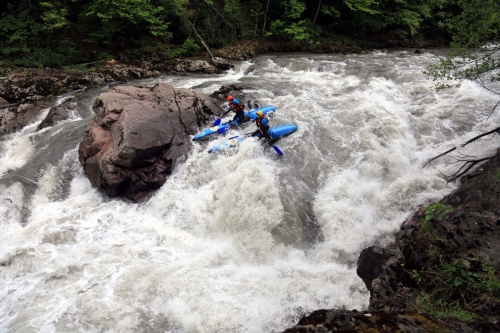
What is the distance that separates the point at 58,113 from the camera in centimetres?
1070

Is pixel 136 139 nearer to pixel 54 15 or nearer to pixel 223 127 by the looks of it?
pixel 223 127

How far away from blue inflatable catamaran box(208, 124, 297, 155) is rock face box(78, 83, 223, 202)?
37.9 inches

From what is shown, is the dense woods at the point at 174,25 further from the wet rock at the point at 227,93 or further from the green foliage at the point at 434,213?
the green foliage at the point at 434,213

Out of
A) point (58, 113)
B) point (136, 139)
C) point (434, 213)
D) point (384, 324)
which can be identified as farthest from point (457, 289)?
point (58, 113)

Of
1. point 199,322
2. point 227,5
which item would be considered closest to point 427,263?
point 199,322

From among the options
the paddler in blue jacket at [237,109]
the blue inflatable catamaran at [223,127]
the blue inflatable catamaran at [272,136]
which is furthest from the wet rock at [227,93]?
the blue inflatable catamaran at [272,136]

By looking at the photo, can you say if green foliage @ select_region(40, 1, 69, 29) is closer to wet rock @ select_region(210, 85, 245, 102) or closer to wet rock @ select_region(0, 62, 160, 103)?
wet rock @ select_region(0, 62, 160, 103)

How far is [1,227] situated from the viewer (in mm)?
6738

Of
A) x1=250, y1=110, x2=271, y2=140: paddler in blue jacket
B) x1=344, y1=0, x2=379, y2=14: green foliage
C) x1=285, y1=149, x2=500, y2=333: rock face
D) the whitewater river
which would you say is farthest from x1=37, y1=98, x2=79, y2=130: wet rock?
x1=344, y1=0, x2=379, y2=14: green foliage

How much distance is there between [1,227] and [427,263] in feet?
26.4

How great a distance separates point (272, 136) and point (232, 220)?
292cm

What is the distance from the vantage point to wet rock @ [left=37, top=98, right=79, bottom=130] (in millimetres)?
10352

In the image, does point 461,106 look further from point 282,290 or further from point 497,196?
point 282,290

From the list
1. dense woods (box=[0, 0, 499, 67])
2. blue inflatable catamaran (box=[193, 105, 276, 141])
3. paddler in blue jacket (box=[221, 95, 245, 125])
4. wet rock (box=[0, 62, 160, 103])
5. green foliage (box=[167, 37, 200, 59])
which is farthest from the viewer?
green foliage (box=[167, 37, 200, 59])
